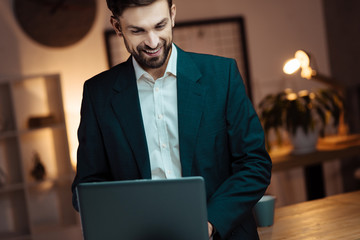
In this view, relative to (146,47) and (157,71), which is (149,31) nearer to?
(146,47)

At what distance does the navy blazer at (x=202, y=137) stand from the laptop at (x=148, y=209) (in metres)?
0.19

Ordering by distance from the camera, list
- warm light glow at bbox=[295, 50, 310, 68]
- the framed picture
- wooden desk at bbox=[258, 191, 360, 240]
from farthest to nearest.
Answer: the framed picture, warm light glow at bbox=[295, 50, 310, 68], wooden desk at bbox=[258, 191, 360, 240]

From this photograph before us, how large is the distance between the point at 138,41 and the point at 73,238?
3.25 metres

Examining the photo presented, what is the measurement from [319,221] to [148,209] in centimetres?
83

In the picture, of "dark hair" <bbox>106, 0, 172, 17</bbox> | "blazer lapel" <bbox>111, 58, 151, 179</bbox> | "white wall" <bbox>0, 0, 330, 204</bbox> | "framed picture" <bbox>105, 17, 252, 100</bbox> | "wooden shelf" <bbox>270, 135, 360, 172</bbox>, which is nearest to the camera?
"dark hair" <bbox>106, 0, 172, 17</bbox>

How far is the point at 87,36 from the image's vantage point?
4.10 meters

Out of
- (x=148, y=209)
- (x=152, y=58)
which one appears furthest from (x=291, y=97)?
(x=148, y=209)

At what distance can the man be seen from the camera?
1254 millimetres

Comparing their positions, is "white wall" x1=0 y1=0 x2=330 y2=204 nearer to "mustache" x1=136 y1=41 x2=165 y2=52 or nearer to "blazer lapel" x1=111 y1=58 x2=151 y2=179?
"blazer lapel" x1=111 y1=58 x2=151 y2=179

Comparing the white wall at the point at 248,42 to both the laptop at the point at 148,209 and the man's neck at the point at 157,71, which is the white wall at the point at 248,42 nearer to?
the man's neck at the point at 157,71

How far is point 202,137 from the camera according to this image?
1316 millimetres

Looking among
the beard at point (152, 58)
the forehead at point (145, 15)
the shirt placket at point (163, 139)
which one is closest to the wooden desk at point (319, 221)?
the shirt placket at point (163, 139)

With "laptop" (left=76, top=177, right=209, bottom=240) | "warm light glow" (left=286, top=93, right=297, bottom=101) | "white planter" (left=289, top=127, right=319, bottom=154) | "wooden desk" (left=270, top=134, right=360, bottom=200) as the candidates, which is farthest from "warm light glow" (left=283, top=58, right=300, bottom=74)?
"laptop" (left=76, top=177, right=209, bottom=240)

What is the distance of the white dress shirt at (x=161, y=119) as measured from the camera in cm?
133
